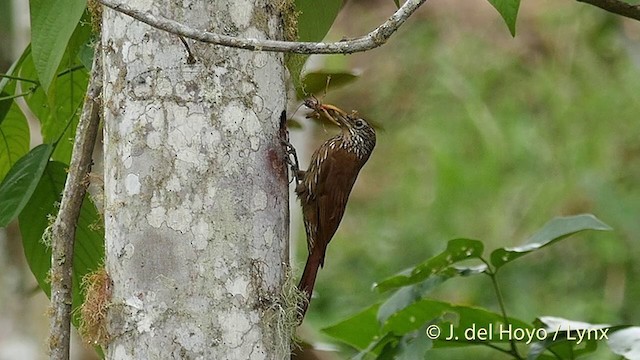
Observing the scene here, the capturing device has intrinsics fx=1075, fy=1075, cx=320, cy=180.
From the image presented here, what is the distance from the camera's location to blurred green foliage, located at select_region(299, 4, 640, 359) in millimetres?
5223

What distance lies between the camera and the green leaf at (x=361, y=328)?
2180 millimetres

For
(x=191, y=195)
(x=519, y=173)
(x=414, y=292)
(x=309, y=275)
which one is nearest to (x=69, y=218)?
(x=191, y=195)

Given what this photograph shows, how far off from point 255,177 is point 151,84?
21cm

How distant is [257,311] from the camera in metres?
1.62

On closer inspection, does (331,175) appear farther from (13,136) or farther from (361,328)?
(13,136)

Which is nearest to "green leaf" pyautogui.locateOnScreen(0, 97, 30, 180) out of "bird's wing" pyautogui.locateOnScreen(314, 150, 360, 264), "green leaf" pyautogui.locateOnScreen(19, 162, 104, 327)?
"green leaf" pyautogui.locateOnScreen(19, 162, 104, 327)

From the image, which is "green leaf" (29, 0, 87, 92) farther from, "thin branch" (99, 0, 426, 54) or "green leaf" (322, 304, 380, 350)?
"green leaf" (322, 304, 380, 350)

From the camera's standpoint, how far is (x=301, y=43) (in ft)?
4.75

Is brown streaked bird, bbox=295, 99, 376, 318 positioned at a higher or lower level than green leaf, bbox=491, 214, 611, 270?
higher

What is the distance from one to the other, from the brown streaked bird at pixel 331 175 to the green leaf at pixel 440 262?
0.27 metres

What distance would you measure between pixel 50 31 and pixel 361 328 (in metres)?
0.96

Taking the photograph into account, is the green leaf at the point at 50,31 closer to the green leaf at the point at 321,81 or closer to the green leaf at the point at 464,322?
the green leaf at the point at 321,81

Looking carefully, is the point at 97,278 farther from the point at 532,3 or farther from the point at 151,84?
the point at 532,3

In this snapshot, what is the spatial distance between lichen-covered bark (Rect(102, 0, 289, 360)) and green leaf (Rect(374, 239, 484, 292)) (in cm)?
42
